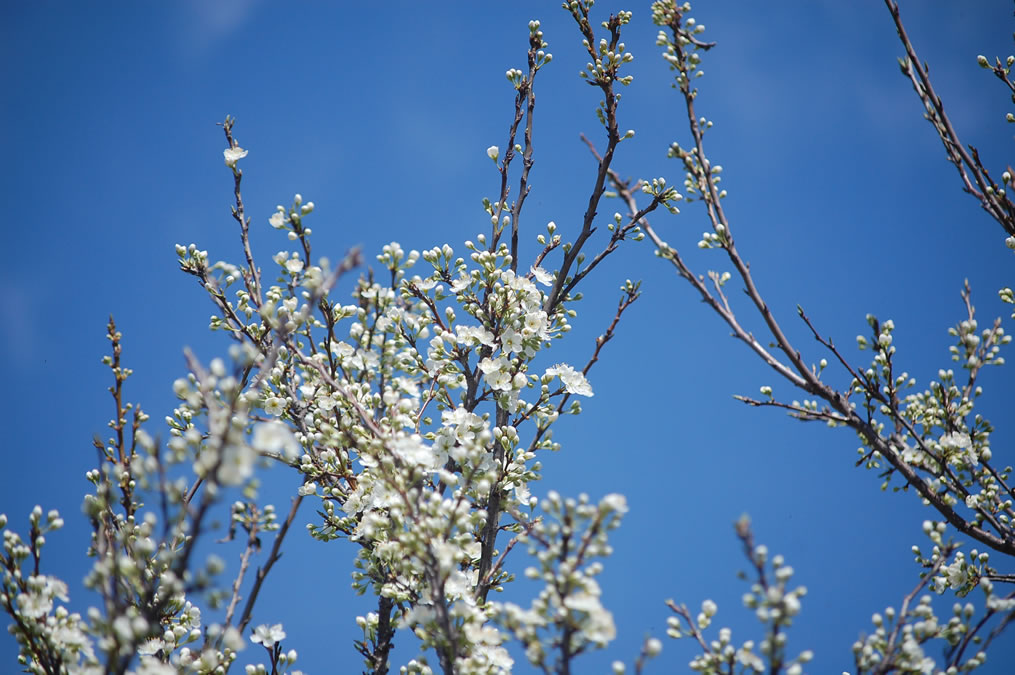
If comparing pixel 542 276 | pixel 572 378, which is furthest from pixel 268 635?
pixel 542 276

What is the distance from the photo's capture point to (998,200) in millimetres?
4172

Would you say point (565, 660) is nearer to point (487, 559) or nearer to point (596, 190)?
point (487, 559)

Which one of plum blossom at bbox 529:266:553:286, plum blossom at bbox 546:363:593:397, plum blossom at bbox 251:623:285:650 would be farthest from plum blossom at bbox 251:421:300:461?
plum blossom at bbox 529:266:553:286

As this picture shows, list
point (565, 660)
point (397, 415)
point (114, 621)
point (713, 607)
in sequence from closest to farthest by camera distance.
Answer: point (114, 621) → point (565, 660) → point (713, 607) → point (397, 415)

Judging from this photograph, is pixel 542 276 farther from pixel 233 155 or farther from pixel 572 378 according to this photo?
pixel 233 155

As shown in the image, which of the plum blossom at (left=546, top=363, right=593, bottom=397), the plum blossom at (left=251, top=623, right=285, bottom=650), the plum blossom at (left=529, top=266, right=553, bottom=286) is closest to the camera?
the plum blossom at (left=251, top=623, right=285, bottom=650)

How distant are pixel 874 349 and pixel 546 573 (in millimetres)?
2795

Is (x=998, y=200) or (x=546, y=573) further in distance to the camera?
(x=998, y=200)

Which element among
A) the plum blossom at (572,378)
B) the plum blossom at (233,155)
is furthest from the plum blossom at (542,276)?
the plum blossom at (233,155)

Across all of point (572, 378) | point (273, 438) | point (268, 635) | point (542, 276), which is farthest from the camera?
point (542, 276)

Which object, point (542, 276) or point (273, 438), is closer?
point (273, 438)

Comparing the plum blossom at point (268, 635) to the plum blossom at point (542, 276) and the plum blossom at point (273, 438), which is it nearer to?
the plum blossom at point (273, 438)

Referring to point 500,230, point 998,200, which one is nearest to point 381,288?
point 500,230

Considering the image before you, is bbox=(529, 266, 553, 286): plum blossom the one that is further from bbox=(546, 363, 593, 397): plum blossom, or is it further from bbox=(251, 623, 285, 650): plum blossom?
bbox=(251, 623, 285, 650): plum blossom
